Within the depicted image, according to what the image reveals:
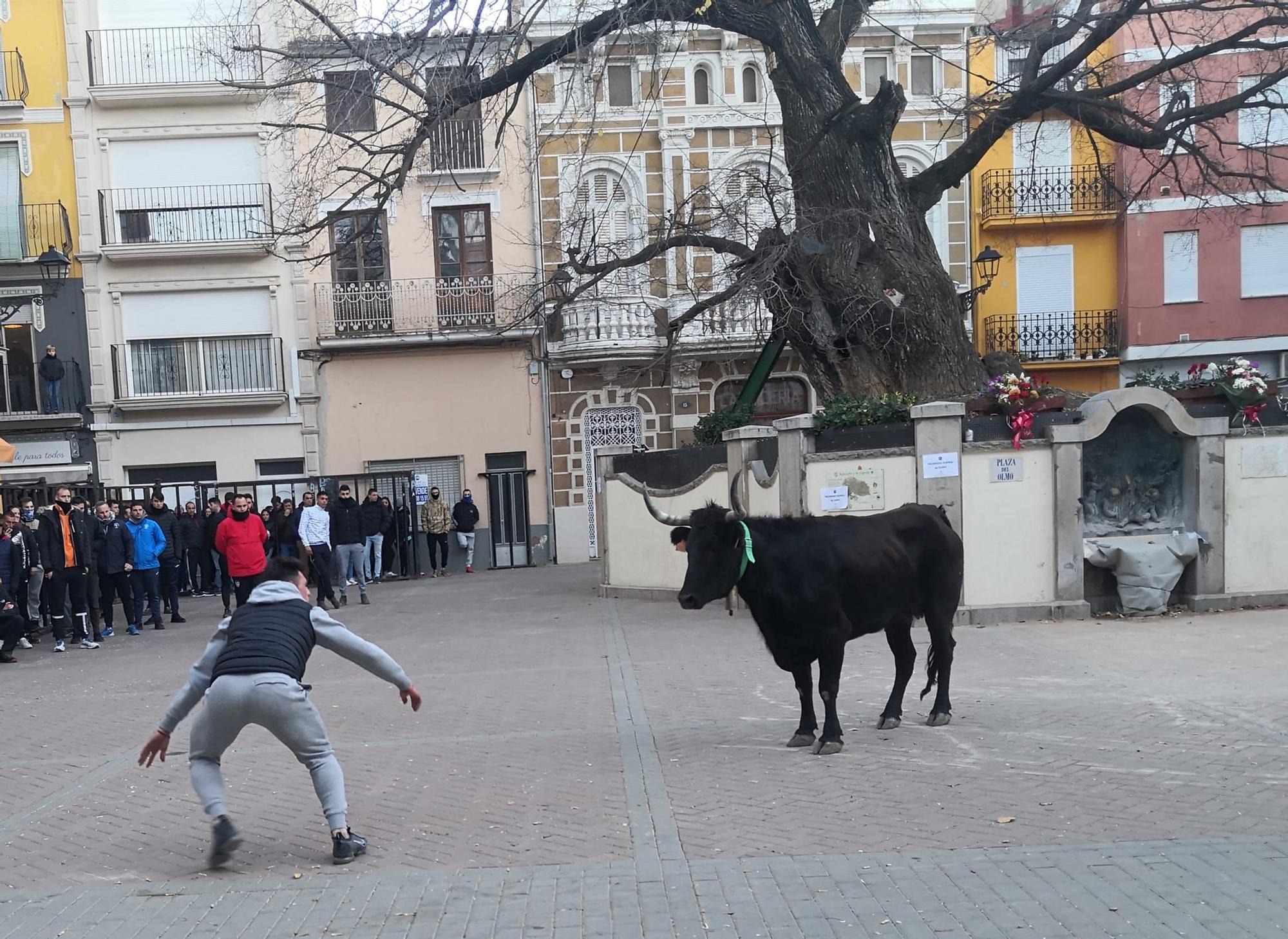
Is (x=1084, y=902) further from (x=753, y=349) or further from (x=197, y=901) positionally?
(x=753, y=349)

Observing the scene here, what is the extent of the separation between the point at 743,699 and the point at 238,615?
5.08 meters

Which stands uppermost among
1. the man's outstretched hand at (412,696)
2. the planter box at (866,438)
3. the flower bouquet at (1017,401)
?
the flower bouquet at (1017,401)

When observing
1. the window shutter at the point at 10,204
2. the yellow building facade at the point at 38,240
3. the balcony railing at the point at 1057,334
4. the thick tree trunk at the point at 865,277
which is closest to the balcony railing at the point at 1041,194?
the balcony railing at the point at 1057,334

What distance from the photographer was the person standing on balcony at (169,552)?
2025cm

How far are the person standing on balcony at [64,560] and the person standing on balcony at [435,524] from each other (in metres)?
10.6

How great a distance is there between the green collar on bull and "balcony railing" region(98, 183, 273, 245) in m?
25.0

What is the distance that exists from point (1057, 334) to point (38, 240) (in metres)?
24.4

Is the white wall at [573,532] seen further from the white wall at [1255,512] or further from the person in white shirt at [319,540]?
the white wall at [1255,512]

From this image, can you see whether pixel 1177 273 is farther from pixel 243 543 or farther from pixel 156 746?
pixel 156 746

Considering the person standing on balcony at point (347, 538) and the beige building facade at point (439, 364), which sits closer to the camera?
the person standing on balcony at point (347, 538)

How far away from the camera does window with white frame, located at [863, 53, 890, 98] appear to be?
29828mm

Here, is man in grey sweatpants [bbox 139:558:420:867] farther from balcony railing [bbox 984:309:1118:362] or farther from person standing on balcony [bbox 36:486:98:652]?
balcony railing [bbox 984:309:1118:362]

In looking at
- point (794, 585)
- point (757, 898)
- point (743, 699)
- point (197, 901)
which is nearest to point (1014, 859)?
point (757, 898)

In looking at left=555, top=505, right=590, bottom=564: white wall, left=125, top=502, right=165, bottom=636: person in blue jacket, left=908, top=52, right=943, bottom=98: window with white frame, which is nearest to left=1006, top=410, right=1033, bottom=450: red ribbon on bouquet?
left=125, top=502, right=165, bottom=636: person in blue jacket
